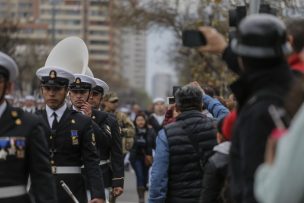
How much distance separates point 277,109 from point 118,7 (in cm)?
3602

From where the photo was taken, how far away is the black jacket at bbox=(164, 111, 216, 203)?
8203 mm

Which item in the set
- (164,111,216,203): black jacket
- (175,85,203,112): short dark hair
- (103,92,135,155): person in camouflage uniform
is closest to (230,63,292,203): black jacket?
(164,111,216,203): black jacket

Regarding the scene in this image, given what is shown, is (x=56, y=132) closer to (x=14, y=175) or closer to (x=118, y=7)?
(x=14, y=175)

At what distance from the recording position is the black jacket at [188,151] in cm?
820

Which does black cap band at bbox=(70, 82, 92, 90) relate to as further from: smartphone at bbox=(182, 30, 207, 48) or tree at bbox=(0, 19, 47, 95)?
tree at bbox=(0, 19, 47, 95)

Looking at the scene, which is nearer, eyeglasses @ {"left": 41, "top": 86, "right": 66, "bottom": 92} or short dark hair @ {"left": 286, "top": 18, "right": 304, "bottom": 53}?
short dark hair @ {"left": 286, "top": 18, "right": 304, "bottom": 53}

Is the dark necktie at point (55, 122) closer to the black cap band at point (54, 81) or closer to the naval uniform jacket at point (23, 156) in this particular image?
the black cap band at point (54, 81)

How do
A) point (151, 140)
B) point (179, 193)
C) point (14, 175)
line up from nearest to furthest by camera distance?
1. point (14, 175)
2. point (179, 193)
3. point (151, 140)

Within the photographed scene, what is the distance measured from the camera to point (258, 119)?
196 inches

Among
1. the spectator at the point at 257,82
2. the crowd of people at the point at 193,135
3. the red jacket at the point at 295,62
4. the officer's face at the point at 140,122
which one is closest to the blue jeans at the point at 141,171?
the officer's face at the point at 140,122

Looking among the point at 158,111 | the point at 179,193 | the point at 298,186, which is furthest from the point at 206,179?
the point at 158,111

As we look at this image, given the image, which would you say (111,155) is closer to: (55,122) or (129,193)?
(55,122)

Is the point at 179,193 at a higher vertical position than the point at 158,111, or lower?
higher

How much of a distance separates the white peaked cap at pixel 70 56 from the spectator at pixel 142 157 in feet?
24.2
